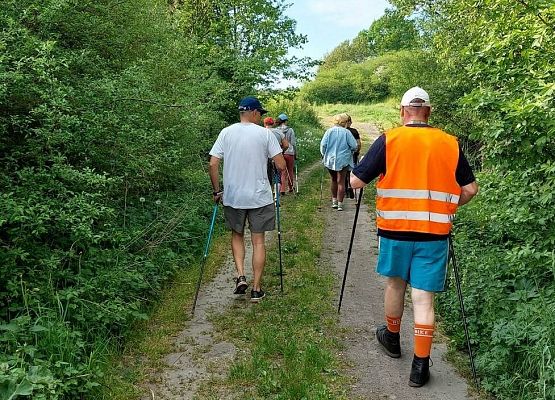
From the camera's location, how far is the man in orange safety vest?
3.74m

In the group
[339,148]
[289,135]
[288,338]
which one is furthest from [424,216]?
[289,135]

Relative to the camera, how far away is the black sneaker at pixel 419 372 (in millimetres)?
3805

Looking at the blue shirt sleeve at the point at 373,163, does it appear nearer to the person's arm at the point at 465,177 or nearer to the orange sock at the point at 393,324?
the person's arm at the point at 465,177

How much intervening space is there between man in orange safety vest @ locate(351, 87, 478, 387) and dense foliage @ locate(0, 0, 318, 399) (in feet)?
7.38

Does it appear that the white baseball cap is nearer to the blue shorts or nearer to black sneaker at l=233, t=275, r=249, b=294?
the blue shorts

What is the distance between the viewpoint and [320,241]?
8.09 meters

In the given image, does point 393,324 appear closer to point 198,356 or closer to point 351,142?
point 198,356

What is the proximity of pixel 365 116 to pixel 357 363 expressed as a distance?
3506 cm

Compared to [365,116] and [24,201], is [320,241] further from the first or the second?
[365,116]

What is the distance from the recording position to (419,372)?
12.5ft

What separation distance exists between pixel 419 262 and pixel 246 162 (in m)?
2.32

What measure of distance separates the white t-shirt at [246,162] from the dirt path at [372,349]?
60.9 inches

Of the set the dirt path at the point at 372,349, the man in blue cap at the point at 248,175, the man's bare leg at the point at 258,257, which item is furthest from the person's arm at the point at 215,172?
the dirt path at the point at 372,349

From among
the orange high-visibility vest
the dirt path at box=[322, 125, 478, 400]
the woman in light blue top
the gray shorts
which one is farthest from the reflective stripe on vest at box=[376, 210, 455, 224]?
the woman in light blue top
